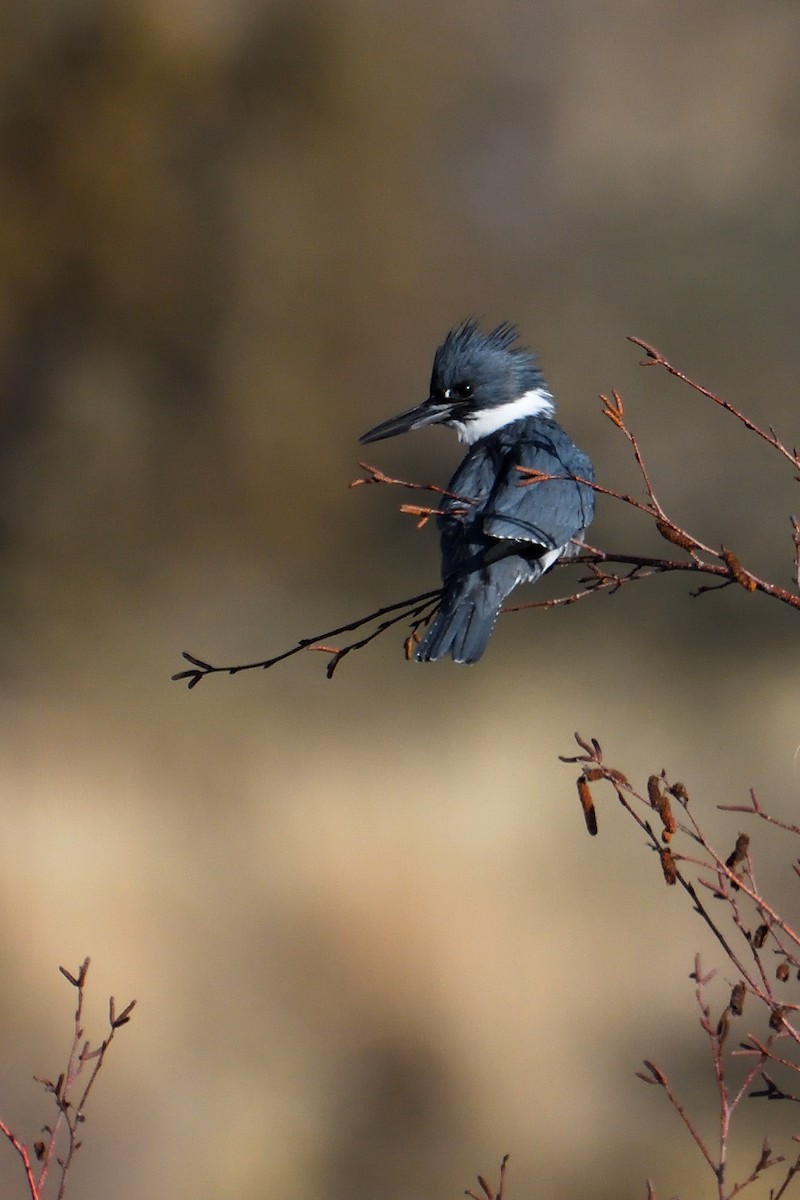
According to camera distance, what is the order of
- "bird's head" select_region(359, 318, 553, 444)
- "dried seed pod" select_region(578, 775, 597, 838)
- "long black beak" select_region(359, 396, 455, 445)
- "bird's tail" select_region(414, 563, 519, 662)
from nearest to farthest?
"dried seed pod" select_region(578, 775, 597, 838)
"bird's tail" select_region(414, 563, 519, 662)
"long black beak" select_region(359, 396, 455, 445)
"bird's head" select_region(359, 318, 553, 444)

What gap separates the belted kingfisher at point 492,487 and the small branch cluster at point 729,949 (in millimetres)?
275

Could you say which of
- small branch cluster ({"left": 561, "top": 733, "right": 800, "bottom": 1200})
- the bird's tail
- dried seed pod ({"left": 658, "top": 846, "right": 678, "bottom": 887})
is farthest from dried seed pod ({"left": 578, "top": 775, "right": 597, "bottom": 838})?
the bird's tail

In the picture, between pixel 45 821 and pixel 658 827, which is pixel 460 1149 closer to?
pixel 658 827

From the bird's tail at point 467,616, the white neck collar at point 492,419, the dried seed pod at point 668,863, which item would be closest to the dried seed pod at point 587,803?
the dried seed pod at point 668,863

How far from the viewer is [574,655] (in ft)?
18.3

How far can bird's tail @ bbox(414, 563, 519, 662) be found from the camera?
6.66ft

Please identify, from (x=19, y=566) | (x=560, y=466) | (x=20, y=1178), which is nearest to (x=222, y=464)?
(x=19, y=566)

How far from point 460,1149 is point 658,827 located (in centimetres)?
126

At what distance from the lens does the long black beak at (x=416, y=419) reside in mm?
2517

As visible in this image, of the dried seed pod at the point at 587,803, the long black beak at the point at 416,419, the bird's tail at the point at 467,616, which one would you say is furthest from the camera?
the long black beak at the point at 416,419

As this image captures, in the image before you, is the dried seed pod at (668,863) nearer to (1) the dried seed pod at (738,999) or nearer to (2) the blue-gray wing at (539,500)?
(1) the dried seed pod at (738,999)

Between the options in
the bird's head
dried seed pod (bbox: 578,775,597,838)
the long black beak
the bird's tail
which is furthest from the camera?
the bird's head

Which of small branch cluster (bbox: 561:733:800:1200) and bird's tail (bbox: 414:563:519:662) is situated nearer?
small branch cluster (bbox: 561:733:800:1200)

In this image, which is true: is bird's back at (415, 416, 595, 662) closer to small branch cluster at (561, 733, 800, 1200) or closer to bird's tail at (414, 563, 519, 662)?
bird's tail at (414, 563, 519, 662)
